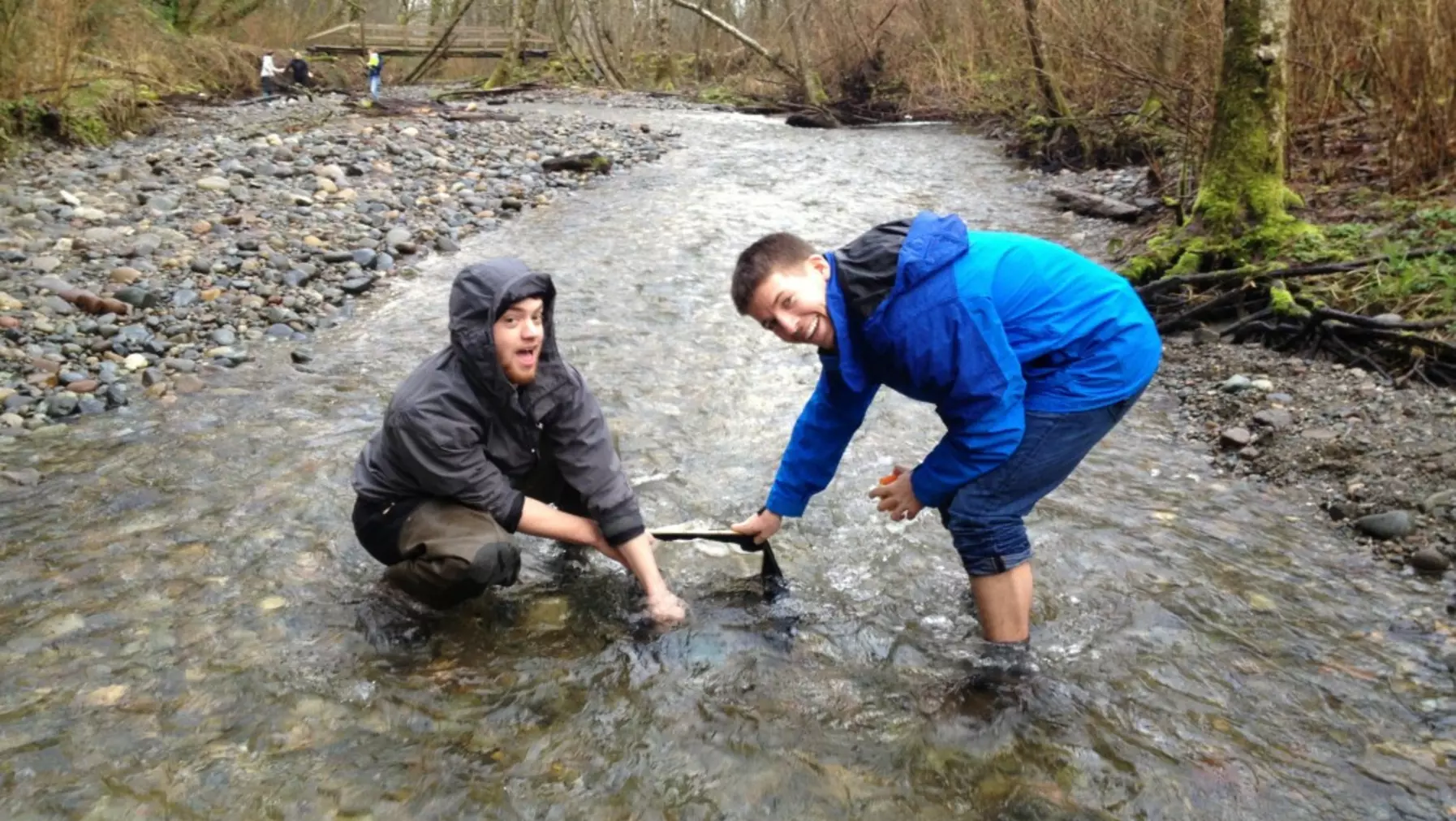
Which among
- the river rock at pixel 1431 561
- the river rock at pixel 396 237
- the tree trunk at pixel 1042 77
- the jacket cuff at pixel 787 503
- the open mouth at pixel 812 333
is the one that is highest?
the tree trunk at pixel 1042 77

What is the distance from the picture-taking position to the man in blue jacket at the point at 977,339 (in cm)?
251

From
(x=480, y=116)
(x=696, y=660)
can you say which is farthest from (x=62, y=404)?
(x=480, y=116)

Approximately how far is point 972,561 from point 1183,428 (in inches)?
104

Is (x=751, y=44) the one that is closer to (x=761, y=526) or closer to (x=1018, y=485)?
(x=761, y=526)

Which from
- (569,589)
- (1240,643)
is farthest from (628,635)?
(1240,643)

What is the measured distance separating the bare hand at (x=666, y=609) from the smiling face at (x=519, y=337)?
0.78 m

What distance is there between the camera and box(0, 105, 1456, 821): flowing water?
8.54 ft

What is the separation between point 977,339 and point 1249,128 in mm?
5036

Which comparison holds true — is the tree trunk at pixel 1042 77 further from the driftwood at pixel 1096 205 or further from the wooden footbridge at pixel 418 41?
the wooden footbridge at pixel 418 41

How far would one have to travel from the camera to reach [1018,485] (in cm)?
268

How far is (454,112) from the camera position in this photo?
48.6 feet

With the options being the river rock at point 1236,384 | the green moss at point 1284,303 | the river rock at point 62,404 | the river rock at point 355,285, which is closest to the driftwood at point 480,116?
the river rock at point 355,285

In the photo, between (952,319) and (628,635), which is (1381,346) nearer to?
(952,319)

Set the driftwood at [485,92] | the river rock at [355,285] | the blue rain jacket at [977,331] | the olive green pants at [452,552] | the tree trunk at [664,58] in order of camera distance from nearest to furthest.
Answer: the blue rain jacket at [977,331]
the olive green pants at [452,552]
the river rock at [355,285]
the driftwood at [485,92]
the tree trunk at [664,58]
